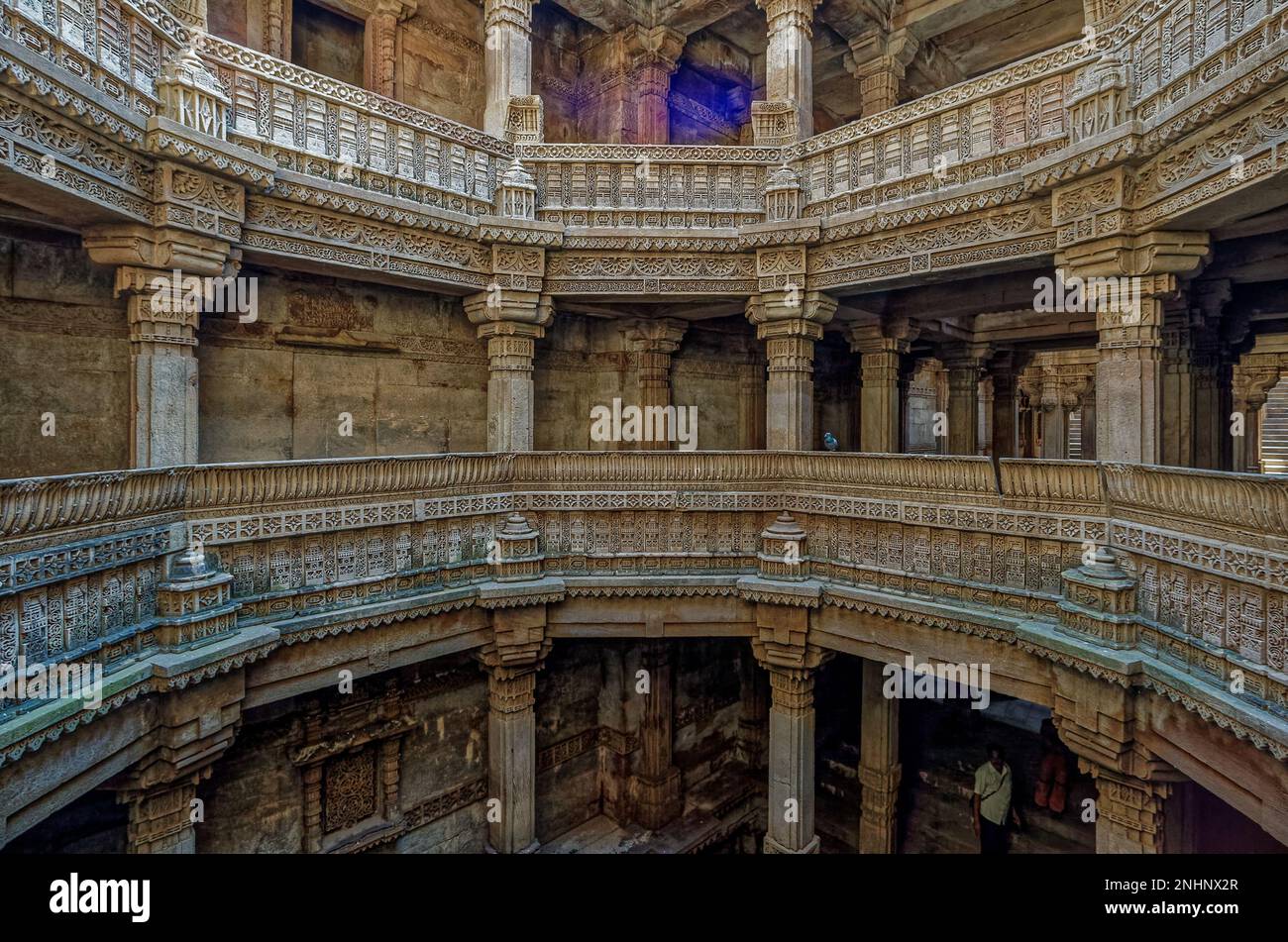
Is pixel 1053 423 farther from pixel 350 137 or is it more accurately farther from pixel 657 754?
pixel 350 137

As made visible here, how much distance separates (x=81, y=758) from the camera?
458cm

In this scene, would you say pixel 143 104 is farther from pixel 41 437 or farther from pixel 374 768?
pixel 374 768

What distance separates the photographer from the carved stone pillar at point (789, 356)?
8516 millimetres

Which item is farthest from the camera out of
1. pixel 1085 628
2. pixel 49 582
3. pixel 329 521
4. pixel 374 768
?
pixel 374 768

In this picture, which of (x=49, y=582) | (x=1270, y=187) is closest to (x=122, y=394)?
(x=49, y=582)

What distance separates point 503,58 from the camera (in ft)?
29.7

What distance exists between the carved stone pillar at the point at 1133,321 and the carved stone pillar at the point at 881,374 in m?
4.33

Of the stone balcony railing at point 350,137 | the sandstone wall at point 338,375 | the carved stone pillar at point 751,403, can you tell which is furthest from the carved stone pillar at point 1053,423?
the stone balcony railing at point 350,137

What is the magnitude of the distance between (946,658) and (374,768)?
716cm

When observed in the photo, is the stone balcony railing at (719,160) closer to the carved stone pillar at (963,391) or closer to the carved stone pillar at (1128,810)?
the carved stone pillar at (1128,810)

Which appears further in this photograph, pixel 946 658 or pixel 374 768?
pixel 374 768

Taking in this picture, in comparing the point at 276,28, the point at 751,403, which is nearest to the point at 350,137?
the point at 276,28

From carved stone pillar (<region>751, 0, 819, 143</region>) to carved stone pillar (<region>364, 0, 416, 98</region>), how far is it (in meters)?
5.51

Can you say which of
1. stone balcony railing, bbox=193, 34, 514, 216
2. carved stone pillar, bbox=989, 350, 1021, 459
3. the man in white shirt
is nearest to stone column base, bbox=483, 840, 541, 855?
the man in white shirt
